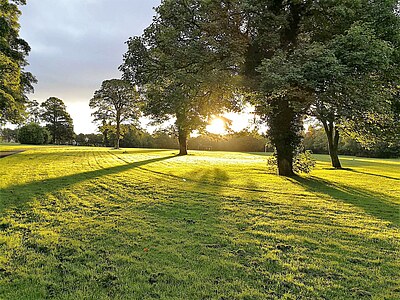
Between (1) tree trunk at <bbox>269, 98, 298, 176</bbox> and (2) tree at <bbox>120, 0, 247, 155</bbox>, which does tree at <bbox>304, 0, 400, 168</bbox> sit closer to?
(1) tree trunk at <bbox>269, 98, 298, 176</bbox>

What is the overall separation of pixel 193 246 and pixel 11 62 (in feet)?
58.7

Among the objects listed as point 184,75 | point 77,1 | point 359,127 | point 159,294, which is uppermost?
point 77,1

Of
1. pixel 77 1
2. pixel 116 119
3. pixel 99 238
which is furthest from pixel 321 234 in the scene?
pixel 116 119

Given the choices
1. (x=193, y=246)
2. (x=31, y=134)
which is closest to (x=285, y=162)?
(x=193, y=246)

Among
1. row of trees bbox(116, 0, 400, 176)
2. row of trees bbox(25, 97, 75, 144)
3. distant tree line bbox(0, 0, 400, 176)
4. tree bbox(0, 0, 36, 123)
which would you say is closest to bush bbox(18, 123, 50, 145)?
row of trees bbox(25, 97, 75, 144)

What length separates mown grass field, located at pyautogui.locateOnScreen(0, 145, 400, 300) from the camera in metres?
3.11

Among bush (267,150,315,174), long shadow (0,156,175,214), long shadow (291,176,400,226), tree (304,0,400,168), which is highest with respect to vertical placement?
tree (304,0,400,168)

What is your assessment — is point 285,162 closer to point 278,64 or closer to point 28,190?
point 278,64

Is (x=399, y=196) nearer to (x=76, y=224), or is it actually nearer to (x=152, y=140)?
(x=76, y=224)

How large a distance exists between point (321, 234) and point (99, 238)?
12.7ft

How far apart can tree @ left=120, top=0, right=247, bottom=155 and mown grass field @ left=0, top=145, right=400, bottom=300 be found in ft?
21.3

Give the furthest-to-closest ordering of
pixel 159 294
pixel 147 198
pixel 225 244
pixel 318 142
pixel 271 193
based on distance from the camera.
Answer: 1. pixel 318 142
2. pixel 271 193
3. pixel 147 198
4. pixel 225 244
5. pixel 159 294

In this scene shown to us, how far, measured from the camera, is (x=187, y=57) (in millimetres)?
12344

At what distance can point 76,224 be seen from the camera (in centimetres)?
519
